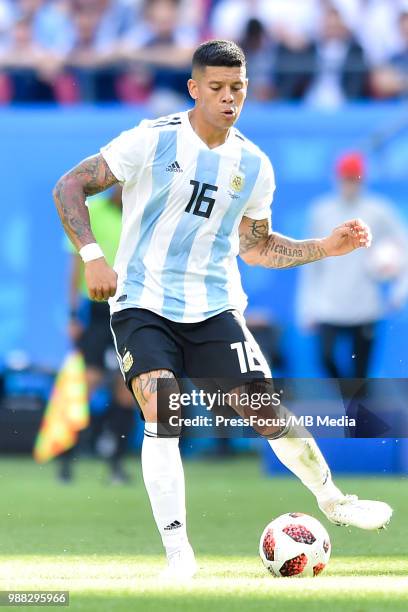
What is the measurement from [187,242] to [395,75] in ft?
27.3

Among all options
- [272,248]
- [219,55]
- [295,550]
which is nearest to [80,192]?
[219,55]

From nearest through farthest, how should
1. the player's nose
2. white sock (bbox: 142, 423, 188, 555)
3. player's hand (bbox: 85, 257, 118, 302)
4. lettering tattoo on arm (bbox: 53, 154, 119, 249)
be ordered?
player's hand (bbox: 85, 257, 118, 302)
white sock (bbox: 142, 423, 188, 555)
lettering tattoo on arm (bbox: 53, 154, 119, 249)
the player's nose

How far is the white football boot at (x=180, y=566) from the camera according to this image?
6102mm

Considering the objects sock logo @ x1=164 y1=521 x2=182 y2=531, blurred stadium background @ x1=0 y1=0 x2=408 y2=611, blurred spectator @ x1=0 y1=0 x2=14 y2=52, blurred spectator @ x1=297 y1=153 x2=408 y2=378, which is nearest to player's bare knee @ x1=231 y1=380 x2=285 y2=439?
sock logo @ x1=164 y1=521 x2=182 y2=531

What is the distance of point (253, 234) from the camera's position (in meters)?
7.05

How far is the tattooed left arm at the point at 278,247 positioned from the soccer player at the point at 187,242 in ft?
0.90

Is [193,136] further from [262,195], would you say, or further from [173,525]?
[173,525]

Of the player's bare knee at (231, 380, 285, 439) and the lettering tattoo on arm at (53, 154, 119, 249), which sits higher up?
the lettering tattoo on arm at (53, 154, 119, 249)

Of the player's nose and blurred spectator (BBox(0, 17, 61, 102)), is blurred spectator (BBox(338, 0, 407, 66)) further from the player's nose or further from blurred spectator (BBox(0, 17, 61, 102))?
the player's nose

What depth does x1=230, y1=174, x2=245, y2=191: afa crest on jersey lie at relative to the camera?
6.69 metres

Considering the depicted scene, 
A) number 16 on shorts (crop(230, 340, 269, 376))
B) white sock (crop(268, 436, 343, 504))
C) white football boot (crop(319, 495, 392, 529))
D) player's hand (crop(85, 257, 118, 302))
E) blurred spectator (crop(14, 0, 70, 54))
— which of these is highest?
blurred spectator (crop(14, 0, 70, 54))

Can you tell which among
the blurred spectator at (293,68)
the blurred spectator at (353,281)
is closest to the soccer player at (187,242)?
the blurred spectator at (353,281)

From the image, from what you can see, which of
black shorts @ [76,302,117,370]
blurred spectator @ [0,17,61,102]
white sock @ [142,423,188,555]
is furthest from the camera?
blurred spectator @ [0,17,61,102]

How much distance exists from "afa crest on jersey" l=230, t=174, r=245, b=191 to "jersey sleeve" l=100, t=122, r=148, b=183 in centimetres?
44
